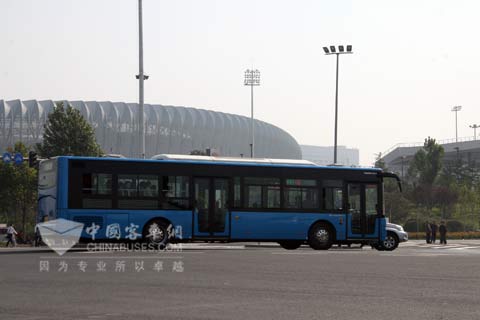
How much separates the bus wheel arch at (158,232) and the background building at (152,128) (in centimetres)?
10156

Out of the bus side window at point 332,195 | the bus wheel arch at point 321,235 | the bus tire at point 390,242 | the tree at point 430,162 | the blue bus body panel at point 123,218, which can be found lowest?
the bus tire at point 390,242

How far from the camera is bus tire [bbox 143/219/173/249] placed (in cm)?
2511

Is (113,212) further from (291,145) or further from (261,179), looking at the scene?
(291,145)

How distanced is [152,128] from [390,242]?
378 feet

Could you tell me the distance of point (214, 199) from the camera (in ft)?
86.1

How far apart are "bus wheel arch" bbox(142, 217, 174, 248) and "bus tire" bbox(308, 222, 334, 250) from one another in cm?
480

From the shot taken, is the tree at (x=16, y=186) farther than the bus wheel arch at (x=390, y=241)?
Yes

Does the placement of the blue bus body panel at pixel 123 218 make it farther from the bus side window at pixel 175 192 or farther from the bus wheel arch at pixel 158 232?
the bus side window at pixel 175 192

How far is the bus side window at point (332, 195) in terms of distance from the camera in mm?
27484

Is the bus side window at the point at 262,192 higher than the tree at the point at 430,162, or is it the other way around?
the tree at the point at 430,162

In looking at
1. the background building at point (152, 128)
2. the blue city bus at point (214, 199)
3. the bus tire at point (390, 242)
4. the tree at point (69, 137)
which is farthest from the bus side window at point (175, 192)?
the background building at point (152, 128)

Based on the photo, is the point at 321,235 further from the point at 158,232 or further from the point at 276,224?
the point at 158,232

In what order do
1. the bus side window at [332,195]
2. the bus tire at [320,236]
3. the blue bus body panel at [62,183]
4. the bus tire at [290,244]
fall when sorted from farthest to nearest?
1. the bus tire at [290,244]
2. the bus side window at [332,195]
3. the bus tire at [320,236]
4. the blue bus body panel at [62,183]

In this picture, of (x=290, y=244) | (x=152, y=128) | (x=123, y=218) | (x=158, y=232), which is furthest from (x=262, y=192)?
(x=152, y=128)
